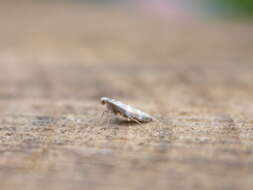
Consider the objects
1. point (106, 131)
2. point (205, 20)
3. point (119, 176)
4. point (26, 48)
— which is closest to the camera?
point (119, 176)

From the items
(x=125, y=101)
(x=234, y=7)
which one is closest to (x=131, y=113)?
(x=125, y=101)

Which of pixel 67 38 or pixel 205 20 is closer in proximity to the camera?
pixel 67 38

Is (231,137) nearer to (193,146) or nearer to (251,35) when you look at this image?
(193,146)

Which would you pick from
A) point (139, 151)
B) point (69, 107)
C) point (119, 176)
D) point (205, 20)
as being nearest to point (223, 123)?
point (139, 151)

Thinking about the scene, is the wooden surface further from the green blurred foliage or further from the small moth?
the green blurred foliage

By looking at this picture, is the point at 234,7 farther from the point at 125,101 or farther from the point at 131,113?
the point at 131,113

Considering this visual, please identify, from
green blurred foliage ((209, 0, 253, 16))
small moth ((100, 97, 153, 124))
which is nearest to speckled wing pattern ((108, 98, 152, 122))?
small moth ((100, 97, 153, 124))
